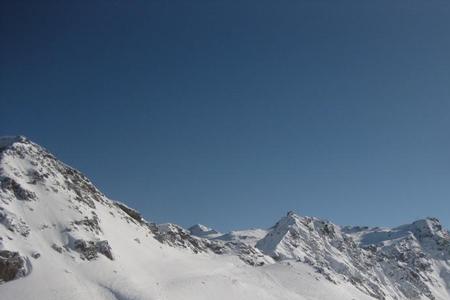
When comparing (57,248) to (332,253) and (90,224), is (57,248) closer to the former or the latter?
(90,224)

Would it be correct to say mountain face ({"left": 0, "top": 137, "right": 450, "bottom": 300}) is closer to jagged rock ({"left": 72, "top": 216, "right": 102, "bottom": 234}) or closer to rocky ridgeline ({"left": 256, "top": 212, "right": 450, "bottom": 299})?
jagged rock ({"left": 72, "top": 216, "right": 102, "bottom": 234})

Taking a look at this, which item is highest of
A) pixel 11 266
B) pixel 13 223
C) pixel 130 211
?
pixel 130 211

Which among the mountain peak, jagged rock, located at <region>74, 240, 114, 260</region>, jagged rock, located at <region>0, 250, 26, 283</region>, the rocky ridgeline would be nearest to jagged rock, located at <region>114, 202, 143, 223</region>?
the mountain peak

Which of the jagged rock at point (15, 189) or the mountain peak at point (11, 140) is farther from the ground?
the mountain peak at point (11, 140)

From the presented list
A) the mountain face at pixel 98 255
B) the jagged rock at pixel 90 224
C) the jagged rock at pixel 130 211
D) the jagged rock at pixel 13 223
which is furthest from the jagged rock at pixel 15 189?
the jagged rock at pixel 130 211

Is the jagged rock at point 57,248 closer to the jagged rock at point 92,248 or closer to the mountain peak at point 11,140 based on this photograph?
the jagged rock at point 92,248

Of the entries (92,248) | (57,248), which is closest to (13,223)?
(57,248)

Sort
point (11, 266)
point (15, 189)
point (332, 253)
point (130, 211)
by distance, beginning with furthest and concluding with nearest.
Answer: point (332, 253), point (130, 211), point (15, 189), point (11, 266)

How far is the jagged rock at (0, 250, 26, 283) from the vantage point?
187 feet

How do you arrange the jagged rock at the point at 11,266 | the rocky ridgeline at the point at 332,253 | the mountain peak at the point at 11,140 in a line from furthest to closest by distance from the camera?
the rocky ridgeline at the point at 332,253 < the mountain peak at the point at 11,140 < the jagged rock at the point at 11,266

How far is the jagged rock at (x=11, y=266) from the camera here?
5700cm

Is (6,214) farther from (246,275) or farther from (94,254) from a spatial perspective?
(246,275)

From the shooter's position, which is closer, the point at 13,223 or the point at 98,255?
the point at 13,223

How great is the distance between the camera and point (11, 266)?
189 ft
